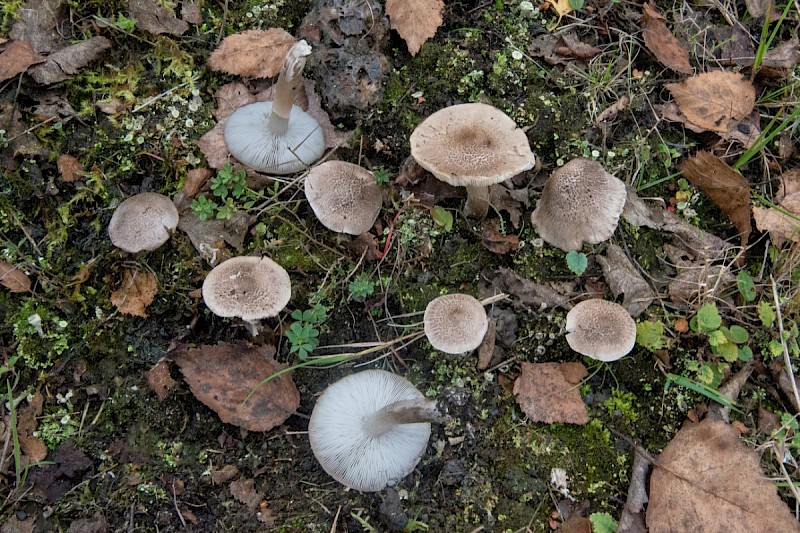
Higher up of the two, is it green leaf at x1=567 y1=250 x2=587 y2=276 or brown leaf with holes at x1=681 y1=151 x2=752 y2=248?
brown leaf with holes at x1=681 y1=151 x2=752 y2=248

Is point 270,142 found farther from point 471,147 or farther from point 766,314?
point 766,314

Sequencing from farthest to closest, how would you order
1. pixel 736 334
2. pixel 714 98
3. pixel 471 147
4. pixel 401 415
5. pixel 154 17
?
pixel 714 98
pixel 154 17
pixel 736 334
pixel 471 147
pixel 401 415

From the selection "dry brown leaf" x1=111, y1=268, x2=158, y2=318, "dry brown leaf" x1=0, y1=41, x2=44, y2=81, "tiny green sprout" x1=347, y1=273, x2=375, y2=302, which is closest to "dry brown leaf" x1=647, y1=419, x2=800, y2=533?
"tiny green sprout" x1=347, y1=273, x2=375, y2=302

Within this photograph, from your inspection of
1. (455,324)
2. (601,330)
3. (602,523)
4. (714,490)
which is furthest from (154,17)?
(714,490)

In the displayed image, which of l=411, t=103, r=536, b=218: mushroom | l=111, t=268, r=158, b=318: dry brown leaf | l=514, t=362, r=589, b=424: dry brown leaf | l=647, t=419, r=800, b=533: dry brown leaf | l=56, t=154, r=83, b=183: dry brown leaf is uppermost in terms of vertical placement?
l=411, t=103, r=536, b=218: mushroom

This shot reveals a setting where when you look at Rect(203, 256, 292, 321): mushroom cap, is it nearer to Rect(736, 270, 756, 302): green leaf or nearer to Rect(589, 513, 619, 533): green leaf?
Rect(589, 513, 619, 533): green leaf

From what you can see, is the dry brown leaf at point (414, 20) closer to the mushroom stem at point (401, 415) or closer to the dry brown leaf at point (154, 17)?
the dry brown leaf at point (154, 17)
